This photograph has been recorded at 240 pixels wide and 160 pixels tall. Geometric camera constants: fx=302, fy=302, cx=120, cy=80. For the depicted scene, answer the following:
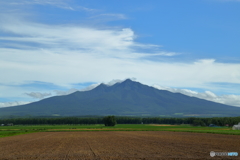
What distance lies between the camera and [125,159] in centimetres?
2575

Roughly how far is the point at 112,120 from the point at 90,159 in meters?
138

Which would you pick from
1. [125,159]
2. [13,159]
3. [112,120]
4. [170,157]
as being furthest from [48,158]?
[112,120]

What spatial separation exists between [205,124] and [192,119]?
19178mm

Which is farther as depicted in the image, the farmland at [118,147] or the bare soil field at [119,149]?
the farmland at [118,147]

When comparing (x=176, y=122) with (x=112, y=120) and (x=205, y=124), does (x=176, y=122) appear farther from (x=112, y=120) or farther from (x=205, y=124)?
(x=112, y=120)

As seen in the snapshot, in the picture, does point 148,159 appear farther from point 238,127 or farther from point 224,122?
point 224,122

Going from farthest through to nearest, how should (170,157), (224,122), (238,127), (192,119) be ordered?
(192,119) → (224,122) → (238,127) → (170,157)

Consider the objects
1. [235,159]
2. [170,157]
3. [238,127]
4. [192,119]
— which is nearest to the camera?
[235,159]

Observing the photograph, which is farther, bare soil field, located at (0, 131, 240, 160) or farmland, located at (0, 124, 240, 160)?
farmland, located at (0, 124, 240, 160)

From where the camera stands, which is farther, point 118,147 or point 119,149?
point 118,147

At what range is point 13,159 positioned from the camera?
1060 inches

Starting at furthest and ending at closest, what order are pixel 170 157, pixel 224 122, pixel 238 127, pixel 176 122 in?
pixel 176 122 → pixel 224 122 → pixel 238 127 → pixel 170 157

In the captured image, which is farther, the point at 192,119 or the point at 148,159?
the point at 192,119

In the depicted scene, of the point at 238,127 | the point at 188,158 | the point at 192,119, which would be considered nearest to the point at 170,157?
the point at 188,158
